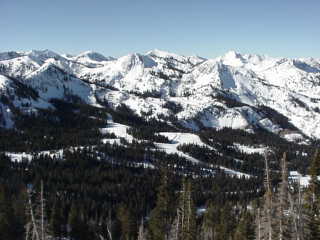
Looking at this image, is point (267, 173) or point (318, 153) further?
point (318, 153)

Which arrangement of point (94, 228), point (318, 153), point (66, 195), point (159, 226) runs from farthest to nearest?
point (66, 195) → point (94, 228) → point (159, 226) → point (318, 153)

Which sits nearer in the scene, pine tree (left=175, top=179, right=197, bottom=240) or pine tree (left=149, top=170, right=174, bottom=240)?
pine tree (left=175, top=179, right=197, bottom=240)

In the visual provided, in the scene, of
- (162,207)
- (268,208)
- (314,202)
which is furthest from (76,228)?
(268,208)

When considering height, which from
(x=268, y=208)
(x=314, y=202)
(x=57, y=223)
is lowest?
(x=57, y=223)

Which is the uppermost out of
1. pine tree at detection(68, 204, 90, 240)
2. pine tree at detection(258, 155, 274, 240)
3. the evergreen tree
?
pine tree at detection(258, 155, 274, 240)

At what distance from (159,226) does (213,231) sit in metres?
45.9

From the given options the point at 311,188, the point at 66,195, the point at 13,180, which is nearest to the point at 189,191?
the point at 311,188

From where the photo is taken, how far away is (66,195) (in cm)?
18488

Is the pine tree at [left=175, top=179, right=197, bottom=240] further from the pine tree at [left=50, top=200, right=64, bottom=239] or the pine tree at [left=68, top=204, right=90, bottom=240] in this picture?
the pine tree at [left=68, top=204, right=90, bottom=240]

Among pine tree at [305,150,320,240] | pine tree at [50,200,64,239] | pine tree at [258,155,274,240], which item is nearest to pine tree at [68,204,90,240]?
pine tree at [50,200,64,239]

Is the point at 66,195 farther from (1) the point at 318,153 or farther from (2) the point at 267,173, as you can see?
(2) the point at 267,173

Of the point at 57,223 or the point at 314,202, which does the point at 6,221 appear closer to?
the point at 57,223

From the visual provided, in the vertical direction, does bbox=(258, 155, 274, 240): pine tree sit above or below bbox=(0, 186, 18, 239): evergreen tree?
above

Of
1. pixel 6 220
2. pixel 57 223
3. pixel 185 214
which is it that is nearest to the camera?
pixel 185 214
